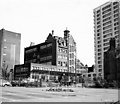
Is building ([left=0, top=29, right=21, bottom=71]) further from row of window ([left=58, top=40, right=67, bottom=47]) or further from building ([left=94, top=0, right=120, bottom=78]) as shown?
building ([left=94, top=0, right=120, bottom=78])

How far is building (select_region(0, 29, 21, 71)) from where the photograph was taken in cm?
14025

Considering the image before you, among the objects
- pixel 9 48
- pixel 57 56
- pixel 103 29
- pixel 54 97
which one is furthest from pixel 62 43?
pixel 54 97

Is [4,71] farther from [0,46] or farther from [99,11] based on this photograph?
[99,11]

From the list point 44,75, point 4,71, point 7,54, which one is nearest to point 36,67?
point 44,75

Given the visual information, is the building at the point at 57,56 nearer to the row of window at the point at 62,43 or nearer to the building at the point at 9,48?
the row of window at the point at 62,43

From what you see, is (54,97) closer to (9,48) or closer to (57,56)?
(57,56)

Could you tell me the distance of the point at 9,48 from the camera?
497 feet

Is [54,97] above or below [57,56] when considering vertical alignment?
below

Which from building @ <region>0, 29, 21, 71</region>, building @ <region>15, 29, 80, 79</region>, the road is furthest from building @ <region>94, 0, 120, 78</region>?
the road

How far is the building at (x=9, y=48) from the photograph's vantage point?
140250 millimetres

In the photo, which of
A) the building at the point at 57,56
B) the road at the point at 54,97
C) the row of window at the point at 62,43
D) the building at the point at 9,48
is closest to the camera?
the road at the point at 54,97

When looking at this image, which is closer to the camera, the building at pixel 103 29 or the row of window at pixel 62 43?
the row of window at pixel 62 43

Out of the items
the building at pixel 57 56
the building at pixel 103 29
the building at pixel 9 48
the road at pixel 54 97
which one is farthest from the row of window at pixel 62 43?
the road at pixel 54 97

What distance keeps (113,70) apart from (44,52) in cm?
6384
